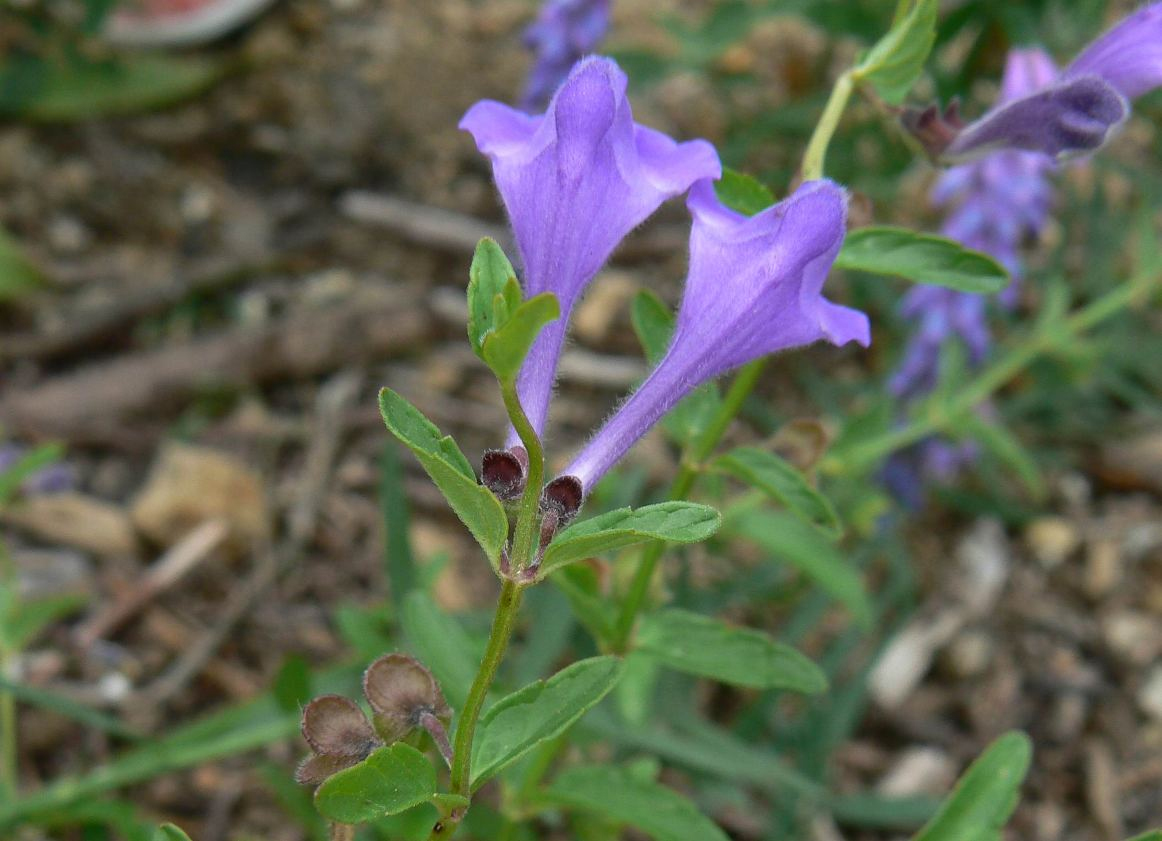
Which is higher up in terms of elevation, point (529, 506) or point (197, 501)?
point (197, 501)

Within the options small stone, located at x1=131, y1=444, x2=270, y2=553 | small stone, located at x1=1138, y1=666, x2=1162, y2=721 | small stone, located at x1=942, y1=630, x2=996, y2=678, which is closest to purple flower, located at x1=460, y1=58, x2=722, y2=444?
small stone, located at x1=131, y1=444, x2=270, y2=553

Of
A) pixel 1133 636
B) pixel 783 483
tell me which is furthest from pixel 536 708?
pixel 1133 636

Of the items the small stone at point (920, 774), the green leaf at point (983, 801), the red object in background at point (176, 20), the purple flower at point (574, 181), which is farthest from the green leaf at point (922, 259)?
the red object in background at point (176, 20)

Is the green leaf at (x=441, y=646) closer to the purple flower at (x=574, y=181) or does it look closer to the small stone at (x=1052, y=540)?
the purple flower at (x=574, y=181)

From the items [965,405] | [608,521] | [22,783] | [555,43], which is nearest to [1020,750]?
[608,521]

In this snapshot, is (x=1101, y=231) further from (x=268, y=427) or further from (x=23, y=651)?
(x=23, y=651)

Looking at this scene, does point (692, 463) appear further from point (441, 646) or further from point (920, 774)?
point (920, 774)
